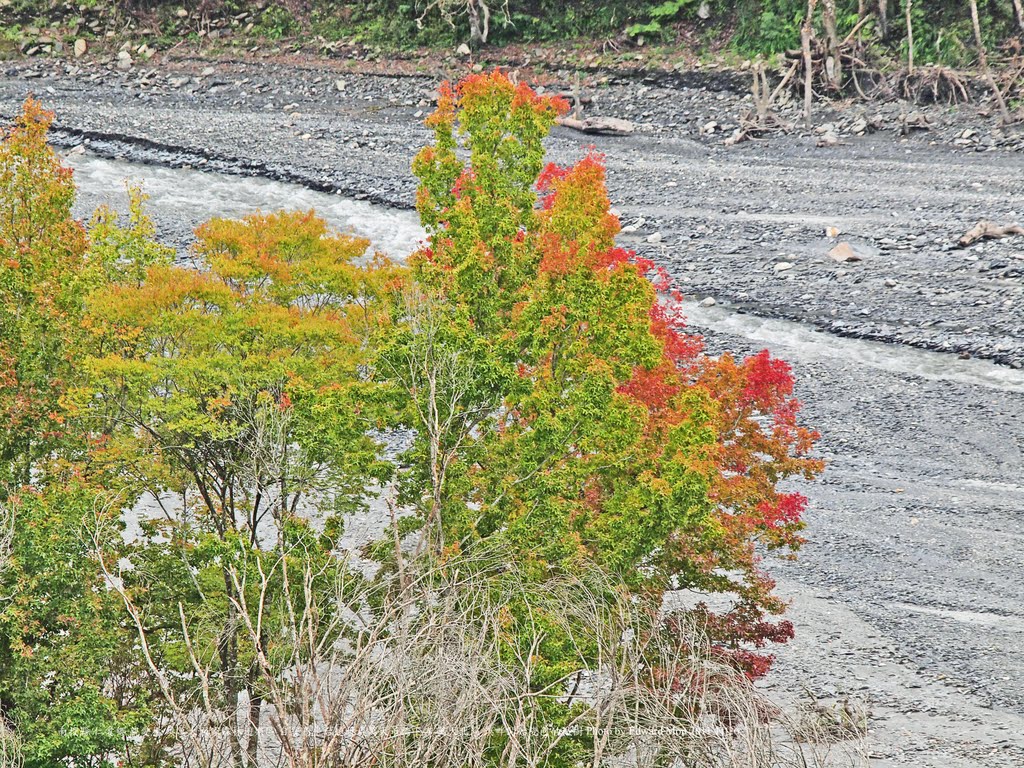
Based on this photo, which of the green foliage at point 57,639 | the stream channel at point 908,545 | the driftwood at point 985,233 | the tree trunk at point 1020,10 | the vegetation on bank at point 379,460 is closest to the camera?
the green foliage at point 57,639

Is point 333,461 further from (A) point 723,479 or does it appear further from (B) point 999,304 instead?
(B) point 999,304

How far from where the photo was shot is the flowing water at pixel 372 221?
33469 mm

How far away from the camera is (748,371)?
20.9 metres

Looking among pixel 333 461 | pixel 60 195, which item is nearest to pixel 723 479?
pixel 333 461

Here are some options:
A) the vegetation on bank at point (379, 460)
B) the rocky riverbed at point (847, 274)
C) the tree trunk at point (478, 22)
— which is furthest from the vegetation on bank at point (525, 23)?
the vegetation on bank at point (379, 460)

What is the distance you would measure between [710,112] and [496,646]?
36970 mm

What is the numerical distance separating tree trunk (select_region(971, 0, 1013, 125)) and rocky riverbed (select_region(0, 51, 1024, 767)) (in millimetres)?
767

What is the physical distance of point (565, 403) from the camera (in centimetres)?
1819

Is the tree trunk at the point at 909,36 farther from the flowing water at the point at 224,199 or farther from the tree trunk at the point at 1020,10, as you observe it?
the flowing water at the point at 224,199

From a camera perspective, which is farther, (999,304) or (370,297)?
(999,304)

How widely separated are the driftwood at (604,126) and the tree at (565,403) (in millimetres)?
27808

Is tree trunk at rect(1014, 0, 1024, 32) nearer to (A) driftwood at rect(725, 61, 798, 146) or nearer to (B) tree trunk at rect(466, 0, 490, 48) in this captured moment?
(A) driftwood at rect(725, 61, 798, 146)

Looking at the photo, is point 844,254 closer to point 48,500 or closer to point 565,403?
point 565,403

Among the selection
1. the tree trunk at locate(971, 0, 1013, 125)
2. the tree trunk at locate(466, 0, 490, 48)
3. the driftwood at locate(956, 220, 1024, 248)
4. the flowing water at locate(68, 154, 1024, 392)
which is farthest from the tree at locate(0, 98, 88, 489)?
the tree trunk at locate(466, 0, 490, 48)
